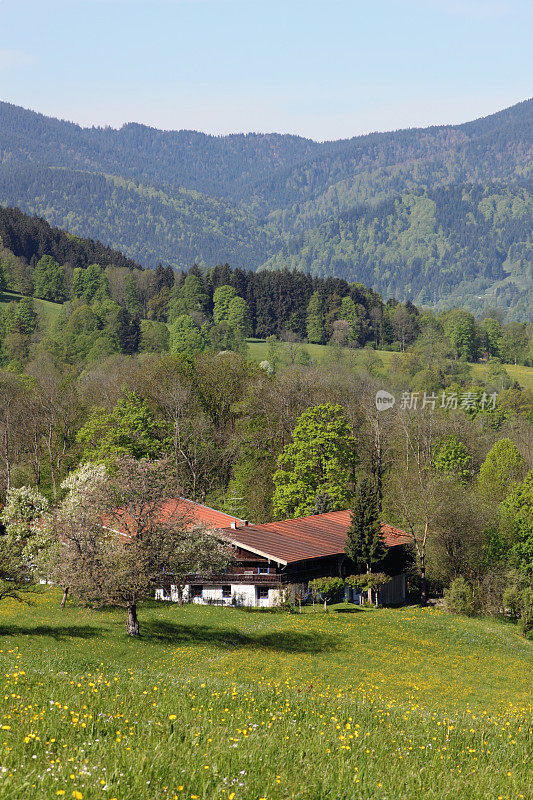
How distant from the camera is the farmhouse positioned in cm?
5969

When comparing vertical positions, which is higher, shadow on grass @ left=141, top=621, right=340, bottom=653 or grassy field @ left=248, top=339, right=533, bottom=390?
grassy field @ left=248, top=339, right=533, bottom=390

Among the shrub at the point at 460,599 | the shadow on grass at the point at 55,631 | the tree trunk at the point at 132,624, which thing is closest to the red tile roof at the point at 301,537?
the shrub at the point at 460,599

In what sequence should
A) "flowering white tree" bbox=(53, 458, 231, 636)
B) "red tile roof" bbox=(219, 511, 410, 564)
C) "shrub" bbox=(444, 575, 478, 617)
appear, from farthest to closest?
"shrub" bbox=(444, 575, 478, 617) < "red tile roof" bbox=(219, 511, 410, 564) < "flowering white tree" bbox=(53, 458, 231, 636)

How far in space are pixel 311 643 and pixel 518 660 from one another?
12.8 meters

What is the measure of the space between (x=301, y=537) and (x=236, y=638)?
72.4 feet

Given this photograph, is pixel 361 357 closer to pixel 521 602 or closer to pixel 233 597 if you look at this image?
pixel 521 602

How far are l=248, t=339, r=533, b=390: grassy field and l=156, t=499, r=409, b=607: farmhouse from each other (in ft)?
277

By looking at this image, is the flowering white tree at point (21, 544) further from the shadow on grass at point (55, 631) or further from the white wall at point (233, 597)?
the white wall at point (233, 597)

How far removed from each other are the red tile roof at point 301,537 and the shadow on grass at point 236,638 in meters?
12.5

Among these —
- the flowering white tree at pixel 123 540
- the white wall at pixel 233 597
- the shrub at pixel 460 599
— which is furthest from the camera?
the shrub at pixel 460 599

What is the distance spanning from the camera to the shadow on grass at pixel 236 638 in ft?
136

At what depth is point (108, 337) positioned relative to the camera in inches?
5773

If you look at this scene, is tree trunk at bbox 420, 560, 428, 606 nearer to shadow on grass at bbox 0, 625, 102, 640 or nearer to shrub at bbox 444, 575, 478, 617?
shrub at bbox 444, 575, 478, 617

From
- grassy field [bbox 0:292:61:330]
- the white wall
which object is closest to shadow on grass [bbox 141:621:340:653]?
the white wall
